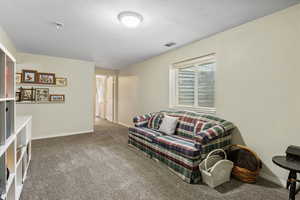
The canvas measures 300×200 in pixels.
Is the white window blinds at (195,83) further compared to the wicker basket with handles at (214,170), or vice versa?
the white window blinds at (195,83)

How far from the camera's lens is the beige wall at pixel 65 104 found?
12.8 feet

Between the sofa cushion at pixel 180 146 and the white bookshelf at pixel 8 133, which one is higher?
the white bookshelf at pixel 8 133

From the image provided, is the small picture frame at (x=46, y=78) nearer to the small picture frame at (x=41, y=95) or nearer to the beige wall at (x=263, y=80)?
the small picture frame at (x=41, y=95)

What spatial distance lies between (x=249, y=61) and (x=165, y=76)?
1894mm

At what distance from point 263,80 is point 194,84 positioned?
4.26ft

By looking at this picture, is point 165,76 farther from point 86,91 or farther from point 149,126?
point 86,91

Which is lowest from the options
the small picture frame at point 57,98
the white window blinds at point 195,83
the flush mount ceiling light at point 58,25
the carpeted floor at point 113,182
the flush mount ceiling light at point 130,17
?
the carpeted floor at point 113,182

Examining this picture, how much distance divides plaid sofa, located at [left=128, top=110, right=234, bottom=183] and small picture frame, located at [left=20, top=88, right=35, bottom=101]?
284 cm

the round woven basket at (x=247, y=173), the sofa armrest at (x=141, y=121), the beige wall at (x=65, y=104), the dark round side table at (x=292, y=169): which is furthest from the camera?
the beige wall at (x=65, y=104)

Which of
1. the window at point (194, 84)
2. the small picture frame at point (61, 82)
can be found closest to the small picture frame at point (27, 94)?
the small picture frame at point (61, 82)

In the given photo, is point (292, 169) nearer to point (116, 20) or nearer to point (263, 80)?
point (263, 80)

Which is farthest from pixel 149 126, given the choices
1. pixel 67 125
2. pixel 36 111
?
pixel 36 111

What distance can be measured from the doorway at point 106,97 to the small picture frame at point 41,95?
2446 millimetres

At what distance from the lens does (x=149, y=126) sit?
11.3 feet
